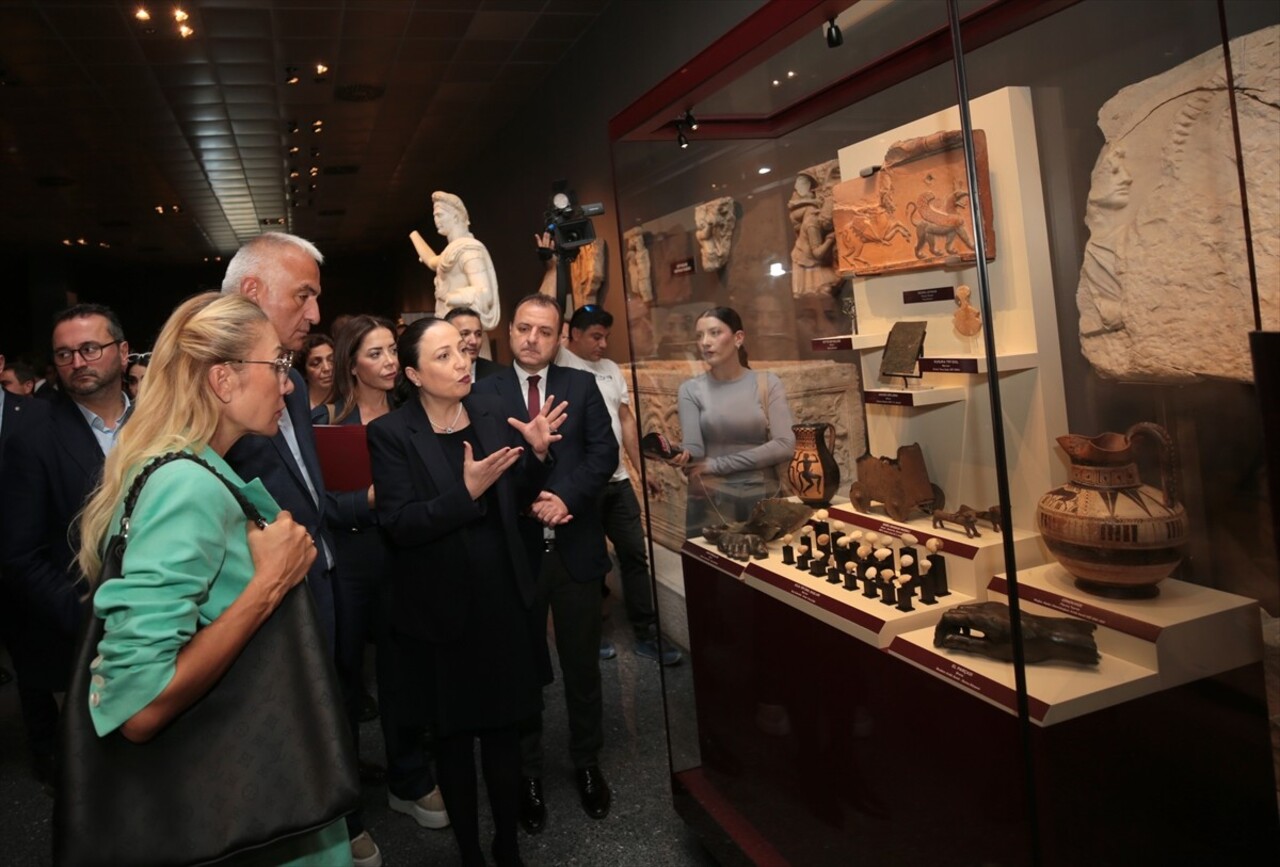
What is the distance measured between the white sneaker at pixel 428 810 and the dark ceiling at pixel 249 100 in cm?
512

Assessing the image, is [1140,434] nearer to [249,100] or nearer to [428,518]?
[428,518]

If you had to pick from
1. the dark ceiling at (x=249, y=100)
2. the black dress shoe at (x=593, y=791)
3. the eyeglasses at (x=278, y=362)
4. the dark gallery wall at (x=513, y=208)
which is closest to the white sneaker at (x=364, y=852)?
the black dress shoe at (x=593, y=791)

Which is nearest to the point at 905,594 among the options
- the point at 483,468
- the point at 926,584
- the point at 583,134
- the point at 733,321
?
the point at 926,584

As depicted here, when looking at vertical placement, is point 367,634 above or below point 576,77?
below

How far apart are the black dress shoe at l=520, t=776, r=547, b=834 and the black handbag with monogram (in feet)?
4.83

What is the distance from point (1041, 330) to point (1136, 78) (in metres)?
0.41

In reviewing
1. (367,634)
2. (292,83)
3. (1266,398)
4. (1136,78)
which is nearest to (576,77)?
(292,83)

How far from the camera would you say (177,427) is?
1.36m

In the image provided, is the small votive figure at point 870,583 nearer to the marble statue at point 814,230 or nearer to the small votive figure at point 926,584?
the small votive figure at point 926,584

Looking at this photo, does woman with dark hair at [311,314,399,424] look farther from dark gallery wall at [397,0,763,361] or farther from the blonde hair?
the blonde hair

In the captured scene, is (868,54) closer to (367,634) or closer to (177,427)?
(177,427)

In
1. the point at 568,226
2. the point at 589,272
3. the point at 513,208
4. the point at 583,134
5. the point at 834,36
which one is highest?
the point at 513,208

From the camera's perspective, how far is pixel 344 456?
2.86m

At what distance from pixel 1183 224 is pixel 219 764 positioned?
1.64 metres
